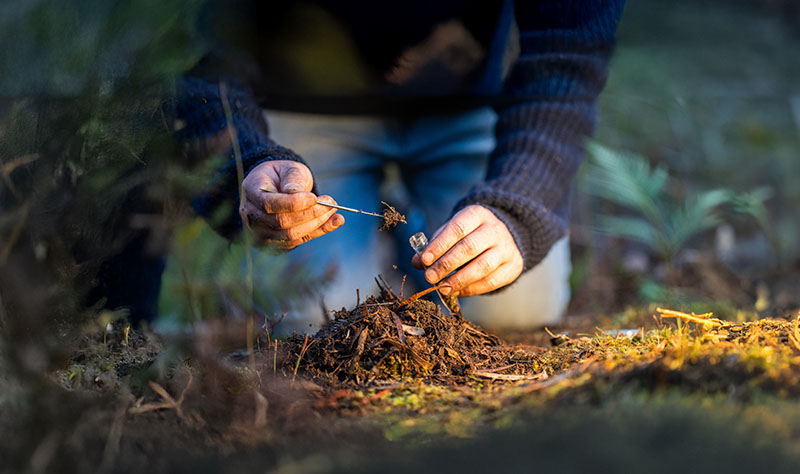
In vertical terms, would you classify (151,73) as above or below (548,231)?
above

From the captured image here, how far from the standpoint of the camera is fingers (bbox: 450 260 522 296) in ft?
4.82

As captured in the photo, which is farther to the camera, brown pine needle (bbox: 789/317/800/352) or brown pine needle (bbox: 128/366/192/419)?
brown pine needle (bbox: 789/317/800/352)

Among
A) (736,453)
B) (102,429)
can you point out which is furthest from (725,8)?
(102,429)

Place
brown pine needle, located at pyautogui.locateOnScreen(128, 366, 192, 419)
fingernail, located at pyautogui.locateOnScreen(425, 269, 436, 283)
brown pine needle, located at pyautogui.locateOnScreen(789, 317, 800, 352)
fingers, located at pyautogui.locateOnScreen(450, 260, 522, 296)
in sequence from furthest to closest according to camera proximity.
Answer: fingers, located at pyautogui.locateOnScreen(450, 260, 522, 296) < fingernail, located at pyautogui.locateOnScreen(425, 269, 436, 283) < brown pine needle, located at pyautogui.locateOnScreen(789, 317, 800, 352) < brown pine needle, located at pyautogui.locateOnScreen(128, 366, 192, 419)

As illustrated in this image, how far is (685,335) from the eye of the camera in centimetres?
117

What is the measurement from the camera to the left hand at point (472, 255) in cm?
136

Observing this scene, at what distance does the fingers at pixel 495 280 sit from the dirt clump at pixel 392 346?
0.15m

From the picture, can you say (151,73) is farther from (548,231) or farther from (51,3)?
(548,231)

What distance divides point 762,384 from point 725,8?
2510 mm

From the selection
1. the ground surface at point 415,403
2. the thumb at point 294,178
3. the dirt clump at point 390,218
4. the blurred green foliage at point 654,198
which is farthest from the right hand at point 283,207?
the blurred green foliage at point 654,198

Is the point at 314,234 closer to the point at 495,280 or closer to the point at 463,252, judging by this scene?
the point at 463,252

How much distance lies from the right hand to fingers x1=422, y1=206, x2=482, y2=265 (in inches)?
8.4

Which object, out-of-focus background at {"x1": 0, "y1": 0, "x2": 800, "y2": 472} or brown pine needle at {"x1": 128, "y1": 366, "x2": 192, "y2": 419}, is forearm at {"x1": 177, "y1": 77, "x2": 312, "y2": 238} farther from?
brown pine needle at {"x1": 128, "y1": 366, "x2": 192, "y2": 419}

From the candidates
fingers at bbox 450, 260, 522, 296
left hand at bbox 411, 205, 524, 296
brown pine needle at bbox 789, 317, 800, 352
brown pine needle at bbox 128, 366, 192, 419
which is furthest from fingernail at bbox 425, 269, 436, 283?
brown pine needle at bbox 789, 317, 800, 352
